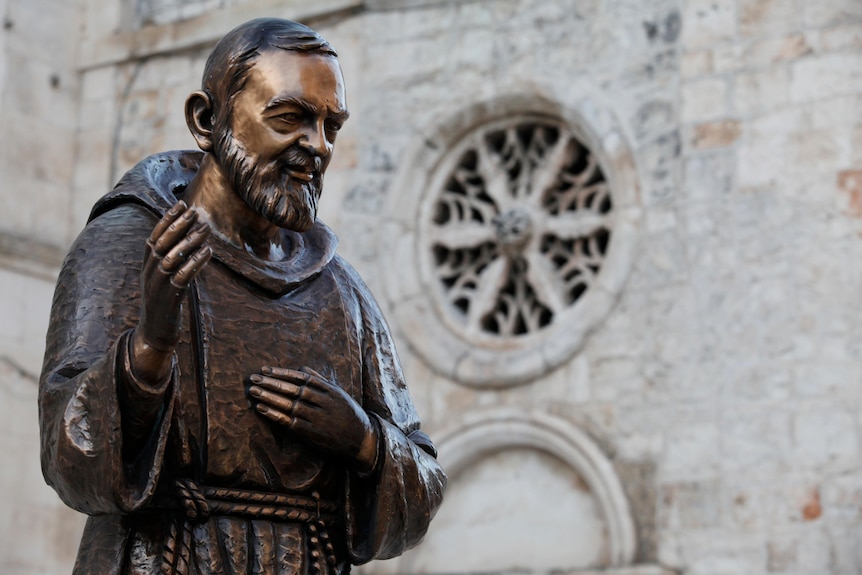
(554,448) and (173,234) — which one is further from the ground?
(554,448)

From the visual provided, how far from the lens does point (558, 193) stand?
948cm

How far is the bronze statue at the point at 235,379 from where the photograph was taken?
101 inches

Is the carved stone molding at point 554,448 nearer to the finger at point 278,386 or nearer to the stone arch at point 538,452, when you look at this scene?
the stone arch at point 538,452

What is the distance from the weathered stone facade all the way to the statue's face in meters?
5.73

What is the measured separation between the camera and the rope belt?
8.67 feet

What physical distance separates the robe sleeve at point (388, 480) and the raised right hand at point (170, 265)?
1.63 feet

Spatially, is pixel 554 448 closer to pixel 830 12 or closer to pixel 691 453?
pixel 691 453

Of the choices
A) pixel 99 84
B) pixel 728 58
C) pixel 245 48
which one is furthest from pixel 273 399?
pixel 99 84

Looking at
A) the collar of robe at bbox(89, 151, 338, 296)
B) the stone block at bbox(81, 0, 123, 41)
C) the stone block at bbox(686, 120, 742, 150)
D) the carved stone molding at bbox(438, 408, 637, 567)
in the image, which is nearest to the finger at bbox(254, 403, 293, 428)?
the collar of robe at bbox(89, 151, 338, 296)

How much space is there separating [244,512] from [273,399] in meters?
0.19

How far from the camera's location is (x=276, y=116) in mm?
2756

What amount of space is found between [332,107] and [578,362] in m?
6.26

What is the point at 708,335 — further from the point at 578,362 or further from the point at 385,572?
the point at 385,572

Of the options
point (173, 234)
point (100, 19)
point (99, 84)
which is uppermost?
point (100, 19)
